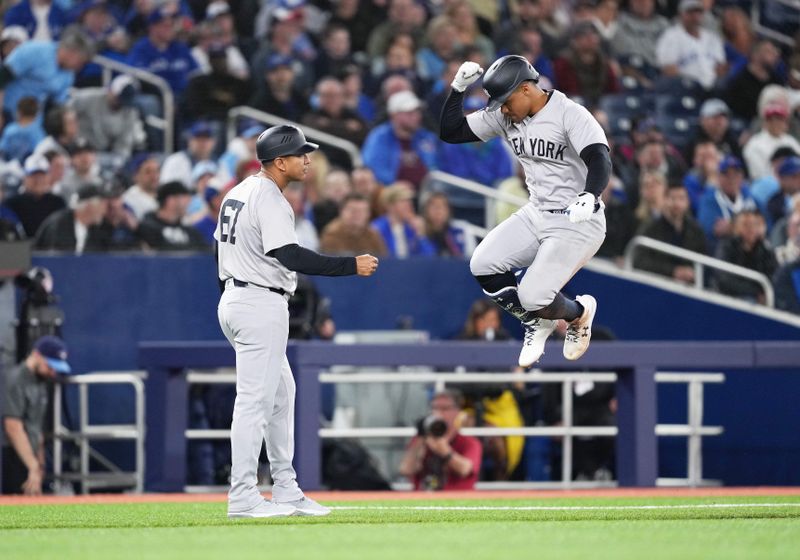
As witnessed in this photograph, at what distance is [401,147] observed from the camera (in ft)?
47.8

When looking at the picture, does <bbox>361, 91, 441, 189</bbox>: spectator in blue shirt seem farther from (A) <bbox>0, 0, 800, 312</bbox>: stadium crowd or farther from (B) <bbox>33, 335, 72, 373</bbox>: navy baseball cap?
(B) <bbox>33, 335, 72, 373</bbox>: navy baseball cap

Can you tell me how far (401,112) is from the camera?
14.6m

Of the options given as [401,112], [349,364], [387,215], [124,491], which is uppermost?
[401,112]

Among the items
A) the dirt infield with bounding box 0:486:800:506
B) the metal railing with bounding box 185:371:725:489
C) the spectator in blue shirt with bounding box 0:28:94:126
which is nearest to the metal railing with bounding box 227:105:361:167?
the spectator in blue shirt with bounding box 0:28:94:126

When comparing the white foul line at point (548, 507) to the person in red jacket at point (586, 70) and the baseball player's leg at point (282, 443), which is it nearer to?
the baseball player's leg at point (282, 443)

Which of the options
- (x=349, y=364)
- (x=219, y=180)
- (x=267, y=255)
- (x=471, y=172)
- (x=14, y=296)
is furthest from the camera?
(x=471, y=172)

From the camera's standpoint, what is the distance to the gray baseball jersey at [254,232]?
7789mm

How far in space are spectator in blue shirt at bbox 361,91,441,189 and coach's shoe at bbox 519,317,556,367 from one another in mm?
5942

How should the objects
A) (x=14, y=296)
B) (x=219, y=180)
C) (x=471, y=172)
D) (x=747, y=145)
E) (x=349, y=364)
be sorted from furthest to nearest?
1. (x=747, y=145)
2. (x=471, y=172)
3. (x=219, y=180)
4. (x=14, y=296)
5. (x=349, y=364)

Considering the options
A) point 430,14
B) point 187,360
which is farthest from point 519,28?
point 187,360

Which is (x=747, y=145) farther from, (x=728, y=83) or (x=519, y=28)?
(x=519, y=28)

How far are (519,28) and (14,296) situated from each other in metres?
6.37

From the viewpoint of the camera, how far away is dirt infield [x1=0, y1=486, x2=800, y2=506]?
34.3 feet

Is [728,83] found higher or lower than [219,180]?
higher
